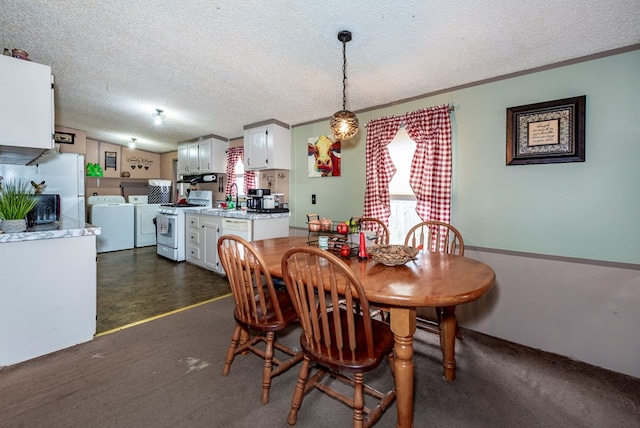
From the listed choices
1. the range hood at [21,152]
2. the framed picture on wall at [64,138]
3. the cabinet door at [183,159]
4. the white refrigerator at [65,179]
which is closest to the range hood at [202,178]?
the cabinet door at [183,159]

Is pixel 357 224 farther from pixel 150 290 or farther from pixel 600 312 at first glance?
pixel 150 290

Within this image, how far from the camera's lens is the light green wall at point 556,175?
1.86m

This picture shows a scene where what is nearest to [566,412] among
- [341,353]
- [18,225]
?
[341,353]

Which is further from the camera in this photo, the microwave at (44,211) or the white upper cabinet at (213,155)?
the white upper cabinet at (213,155)

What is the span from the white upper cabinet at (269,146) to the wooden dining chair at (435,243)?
214cm

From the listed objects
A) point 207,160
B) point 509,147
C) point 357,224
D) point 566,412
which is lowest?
point 566,412

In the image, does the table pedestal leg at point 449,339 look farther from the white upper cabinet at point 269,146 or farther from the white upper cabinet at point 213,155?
the white upper cabinet at point 213,155

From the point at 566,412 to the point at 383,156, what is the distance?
7.68 feet

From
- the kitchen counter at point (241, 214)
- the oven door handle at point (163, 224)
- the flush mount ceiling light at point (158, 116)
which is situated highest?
the flush mount ceiling light at point (158, 116)

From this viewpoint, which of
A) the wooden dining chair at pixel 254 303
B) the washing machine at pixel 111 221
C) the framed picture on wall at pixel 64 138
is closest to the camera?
the wooden dining chair at pixel 254 303

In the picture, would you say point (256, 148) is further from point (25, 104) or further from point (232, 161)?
point (25, 104)

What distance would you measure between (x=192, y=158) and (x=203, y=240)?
1.96 m

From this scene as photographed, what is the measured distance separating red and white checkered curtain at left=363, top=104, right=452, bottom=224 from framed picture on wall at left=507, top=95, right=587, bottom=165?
1.64 feet

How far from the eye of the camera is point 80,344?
6.78ft
